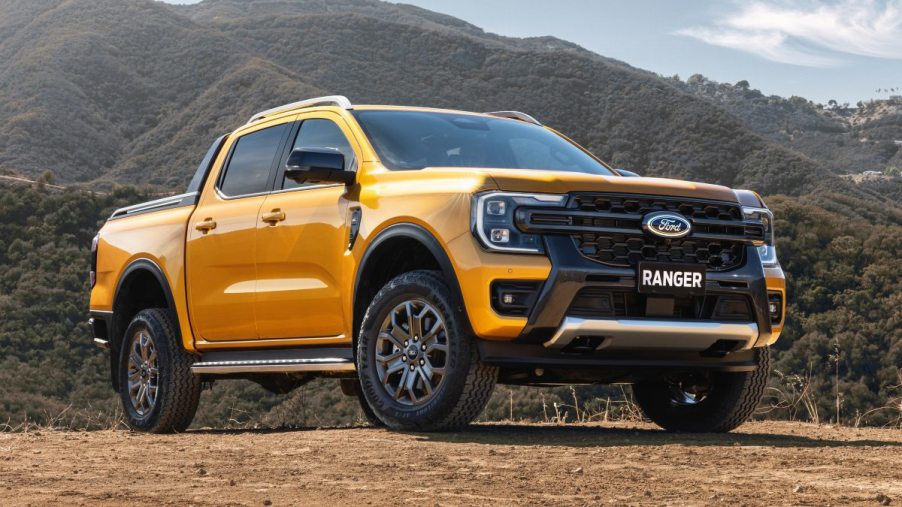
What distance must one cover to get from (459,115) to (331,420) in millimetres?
13747

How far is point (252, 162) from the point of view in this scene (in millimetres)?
8406

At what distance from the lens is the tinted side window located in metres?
7.54

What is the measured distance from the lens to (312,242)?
7.36 metres

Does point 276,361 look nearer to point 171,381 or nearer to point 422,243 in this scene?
point 171,381

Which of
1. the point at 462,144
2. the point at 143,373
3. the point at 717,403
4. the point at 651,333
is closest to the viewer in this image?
the point at 651,333

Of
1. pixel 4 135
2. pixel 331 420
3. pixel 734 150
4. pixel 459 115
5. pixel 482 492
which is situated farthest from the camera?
pixel 4 135

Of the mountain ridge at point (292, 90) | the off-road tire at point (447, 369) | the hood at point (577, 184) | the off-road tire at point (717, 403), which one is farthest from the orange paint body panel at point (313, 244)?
the mountain ridge at point (292, 90)

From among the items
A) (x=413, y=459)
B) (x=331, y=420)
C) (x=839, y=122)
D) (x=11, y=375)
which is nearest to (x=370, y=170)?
(x=413, y=459)

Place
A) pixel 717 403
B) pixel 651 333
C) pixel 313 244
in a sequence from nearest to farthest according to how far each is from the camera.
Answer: pixel 651 333 → pixel 313 244 → pixel 717 403

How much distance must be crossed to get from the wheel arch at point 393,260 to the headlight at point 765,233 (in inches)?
67.4

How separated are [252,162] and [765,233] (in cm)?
326

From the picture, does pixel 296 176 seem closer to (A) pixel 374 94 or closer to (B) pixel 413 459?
(B) pixel 413 459

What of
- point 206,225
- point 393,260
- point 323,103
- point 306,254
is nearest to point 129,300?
point 206,225

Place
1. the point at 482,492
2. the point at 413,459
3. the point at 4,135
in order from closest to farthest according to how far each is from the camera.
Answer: the point at 482,492 < the point at 413,459 < the point at 4,135
